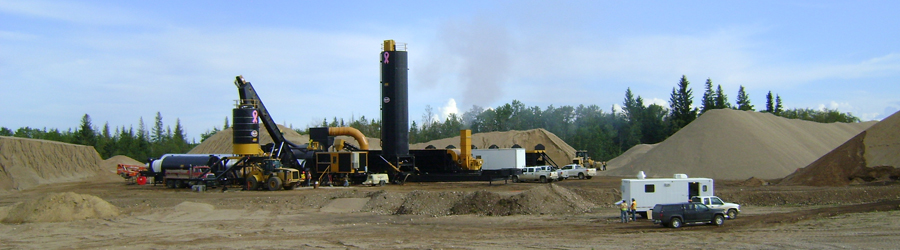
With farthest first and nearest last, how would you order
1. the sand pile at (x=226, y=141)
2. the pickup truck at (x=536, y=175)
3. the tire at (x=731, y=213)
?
the sand pile at (x=226, y=141), the pickup truck at (x=536, y=175), the tire at (x=731, y=213)

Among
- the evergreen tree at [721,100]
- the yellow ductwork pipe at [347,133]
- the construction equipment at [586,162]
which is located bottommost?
the construction equipment at [586,162]

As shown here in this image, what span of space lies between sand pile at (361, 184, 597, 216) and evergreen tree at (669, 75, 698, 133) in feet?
276

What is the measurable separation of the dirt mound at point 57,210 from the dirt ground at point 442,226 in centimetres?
74

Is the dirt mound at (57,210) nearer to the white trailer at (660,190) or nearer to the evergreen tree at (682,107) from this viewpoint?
the white trailer at (660,190)

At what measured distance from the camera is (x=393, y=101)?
1961 inches

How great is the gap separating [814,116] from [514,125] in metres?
64.4

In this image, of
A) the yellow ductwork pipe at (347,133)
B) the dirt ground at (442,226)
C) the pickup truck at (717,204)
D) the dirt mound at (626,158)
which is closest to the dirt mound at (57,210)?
the dirt ground at (442,226)

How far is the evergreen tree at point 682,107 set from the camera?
4254 inches

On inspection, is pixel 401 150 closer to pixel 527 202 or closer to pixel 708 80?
pixel 527 202

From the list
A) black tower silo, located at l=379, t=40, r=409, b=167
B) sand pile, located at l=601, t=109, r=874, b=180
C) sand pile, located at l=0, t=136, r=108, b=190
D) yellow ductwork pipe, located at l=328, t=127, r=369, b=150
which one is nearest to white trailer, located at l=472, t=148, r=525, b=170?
black tower silo, located at l=379, t=40, r=409, b=167

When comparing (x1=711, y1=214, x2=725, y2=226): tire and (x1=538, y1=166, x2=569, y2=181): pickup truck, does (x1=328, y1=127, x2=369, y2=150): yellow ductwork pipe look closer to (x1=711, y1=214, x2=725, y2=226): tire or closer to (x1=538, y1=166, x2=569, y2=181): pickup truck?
(x1=538, y1=166, x2=569, y2=181): pickup truck

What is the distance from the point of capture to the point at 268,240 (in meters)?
20.2

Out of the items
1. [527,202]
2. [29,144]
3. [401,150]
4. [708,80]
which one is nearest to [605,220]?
[527,202]

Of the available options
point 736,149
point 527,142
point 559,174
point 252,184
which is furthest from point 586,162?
point 252,184
